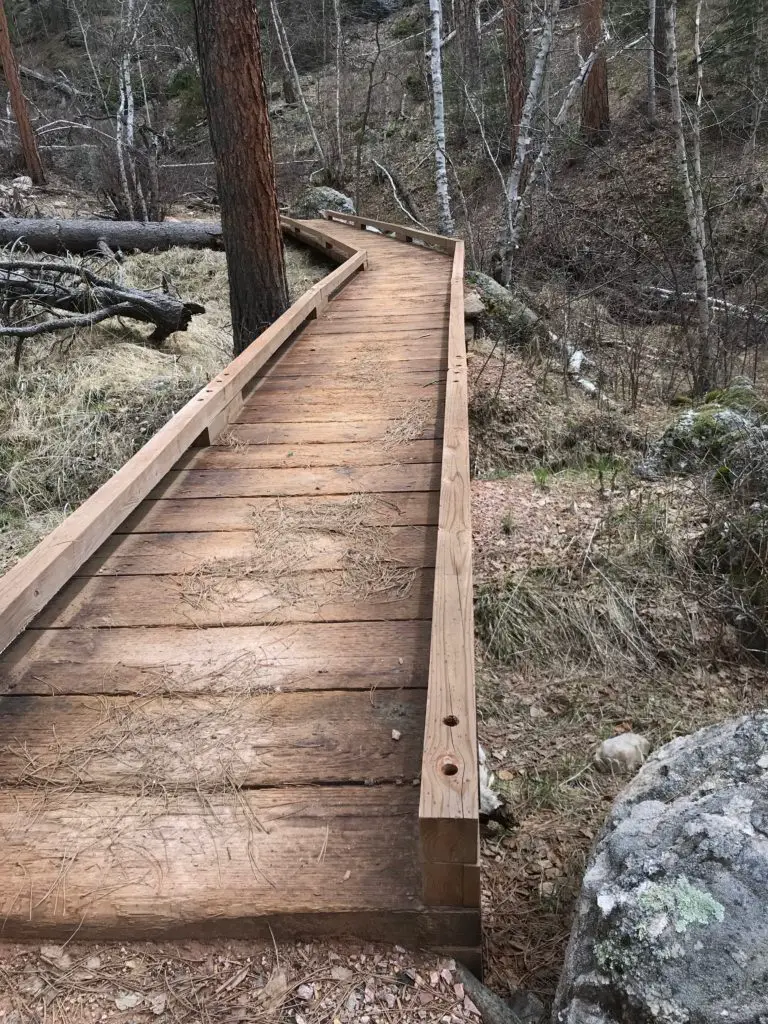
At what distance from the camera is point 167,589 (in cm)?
278

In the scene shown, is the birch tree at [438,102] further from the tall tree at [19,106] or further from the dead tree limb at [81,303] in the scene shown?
the tall tree at [19,106]

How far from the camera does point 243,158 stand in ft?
20.6

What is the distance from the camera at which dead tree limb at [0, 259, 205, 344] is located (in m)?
7.12

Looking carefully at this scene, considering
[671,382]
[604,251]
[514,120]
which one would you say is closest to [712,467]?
[671,382]

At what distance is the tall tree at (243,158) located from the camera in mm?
5973

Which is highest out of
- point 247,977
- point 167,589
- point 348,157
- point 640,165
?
point 348,157

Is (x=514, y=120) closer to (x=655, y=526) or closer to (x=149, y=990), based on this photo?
(x=655, y=526)

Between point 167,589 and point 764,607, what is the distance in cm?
297

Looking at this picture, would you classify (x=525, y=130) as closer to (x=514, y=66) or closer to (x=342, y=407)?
(x=514, y=66)

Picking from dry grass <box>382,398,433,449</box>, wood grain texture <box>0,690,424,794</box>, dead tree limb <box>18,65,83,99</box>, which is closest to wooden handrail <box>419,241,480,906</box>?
wood grain texture <box>0,690,424,794</box>

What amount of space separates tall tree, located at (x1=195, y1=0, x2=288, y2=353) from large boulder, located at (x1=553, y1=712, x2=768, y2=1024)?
5.99m

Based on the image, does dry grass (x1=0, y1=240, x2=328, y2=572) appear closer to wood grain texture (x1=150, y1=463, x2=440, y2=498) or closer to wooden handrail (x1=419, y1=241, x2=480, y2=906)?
wood grain texture (x1=150, y1=463, x2=440, y2=498)

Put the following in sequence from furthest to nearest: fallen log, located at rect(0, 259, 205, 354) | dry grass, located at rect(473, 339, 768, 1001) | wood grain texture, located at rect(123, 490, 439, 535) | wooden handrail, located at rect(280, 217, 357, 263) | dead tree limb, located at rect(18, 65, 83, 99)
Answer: dead tree limb, located at rect(18, 65, 83, 99)
wooden handrail, located at rect(280, 217, 357, 263)
fallen log, located at rect(0, 259, 205, 354)
wood grain texture, located at rect(123, 490, 439, 535)
dry grass, located at rect(473, 339, 768, 1001)

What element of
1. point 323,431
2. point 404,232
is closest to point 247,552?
point 323,431
